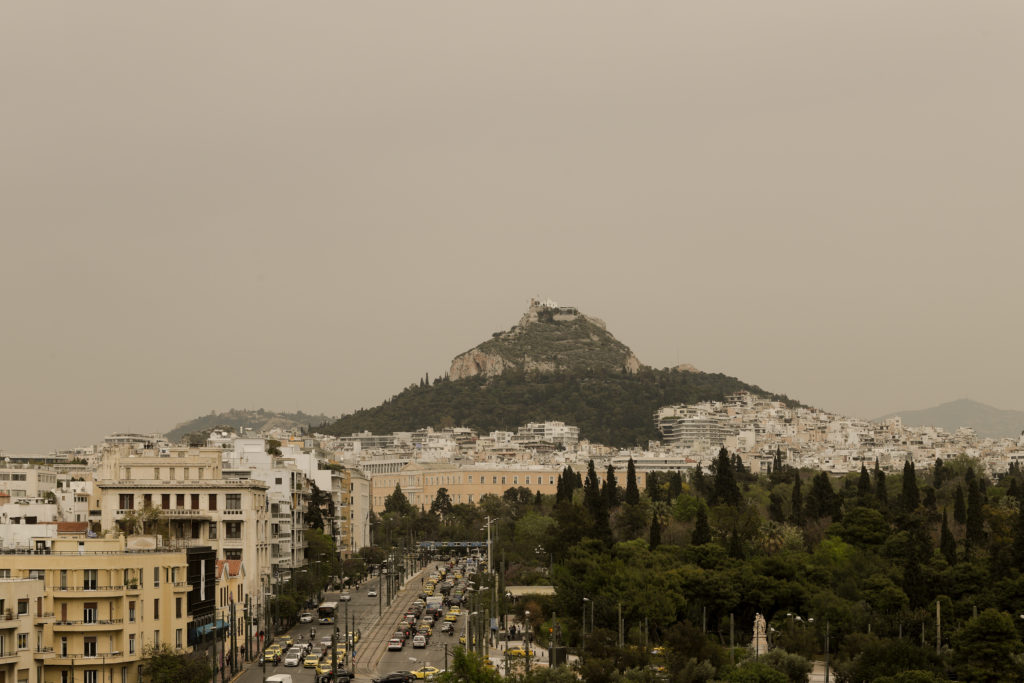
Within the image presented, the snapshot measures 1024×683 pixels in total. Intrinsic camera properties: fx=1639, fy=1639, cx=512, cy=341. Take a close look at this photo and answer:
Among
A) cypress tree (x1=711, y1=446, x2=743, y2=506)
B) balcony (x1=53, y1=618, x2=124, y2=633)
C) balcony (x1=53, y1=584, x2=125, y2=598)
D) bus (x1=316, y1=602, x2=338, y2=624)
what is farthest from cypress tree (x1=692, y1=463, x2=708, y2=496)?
balcony (x1=53, y1=618, x2=124, y2=633)

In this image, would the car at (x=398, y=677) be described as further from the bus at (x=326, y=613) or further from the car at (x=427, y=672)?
the bus at (x=326, y=613)

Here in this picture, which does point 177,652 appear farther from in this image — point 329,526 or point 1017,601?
point 329,526

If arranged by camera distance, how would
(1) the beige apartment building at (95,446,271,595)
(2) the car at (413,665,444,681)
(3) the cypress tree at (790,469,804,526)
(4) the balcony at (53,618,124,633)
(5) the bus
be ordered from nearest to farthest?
(4) the balcony at (53,618,124,633) → (2) the car at (413,665,444,681) → (1) the beige apartment building at (95,446,271,595) → (5) the bus → (3) the cypress tree at (790,469,804,526)

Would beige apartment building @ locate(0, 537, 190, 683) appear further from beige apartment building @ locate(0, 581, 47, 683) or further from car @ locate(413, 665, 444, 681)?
car @ locate(413, 665, 444, 681)

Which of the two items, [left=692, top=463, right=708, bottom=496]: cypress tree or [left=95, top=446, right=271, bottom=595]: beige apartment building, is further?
[left=692, top=463, right=708, bottom=496]: cypress tree

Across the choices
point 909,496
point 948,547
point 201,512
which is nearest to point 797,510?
point 909,496

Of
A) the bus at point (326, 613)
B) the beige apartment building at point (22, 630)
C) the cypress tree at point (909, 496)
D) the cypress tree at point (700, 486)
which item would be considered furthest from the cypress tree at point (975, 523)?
the beige apartment building at point (22, 630)

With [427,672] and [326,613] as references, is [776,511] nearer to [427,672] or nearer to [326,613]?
[326,613]
